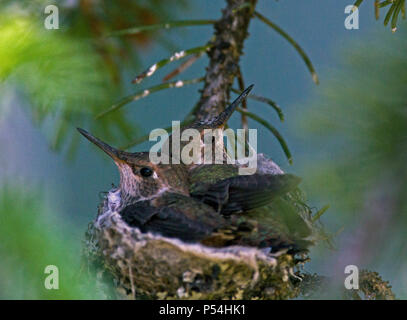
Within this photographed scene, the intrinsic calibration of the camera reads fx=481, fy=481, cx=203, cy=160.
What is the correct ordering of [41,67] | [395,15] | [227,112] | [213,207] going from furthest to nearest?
[227,112], [213,207], [395,15], [41,67]

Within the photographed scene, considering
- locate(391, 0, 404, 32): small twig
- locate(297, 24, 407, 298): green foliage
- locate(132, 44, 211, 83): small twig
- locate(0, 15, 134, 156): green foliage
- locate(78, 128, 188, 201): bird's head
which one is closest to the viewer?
locate(0, 15, 134, 156): green foliage

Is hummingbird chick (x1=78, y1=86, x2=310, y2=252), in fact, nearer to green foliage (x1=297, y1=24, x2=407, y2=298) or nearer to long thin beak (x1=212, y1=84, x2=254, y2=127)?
long thin beak (x1=212, y1=84, x2=254, y2=127)

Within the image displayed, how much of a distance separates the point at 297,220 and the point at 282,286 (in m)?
0.18

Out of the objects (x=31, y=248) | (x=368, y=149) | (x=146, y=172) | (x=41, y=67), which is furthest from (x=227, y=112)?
(x=31, y=248)

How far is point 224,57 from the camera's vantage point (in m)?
1.34

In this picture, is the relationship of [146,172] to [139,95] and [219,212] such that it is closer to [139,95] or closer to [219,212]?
[139,95]

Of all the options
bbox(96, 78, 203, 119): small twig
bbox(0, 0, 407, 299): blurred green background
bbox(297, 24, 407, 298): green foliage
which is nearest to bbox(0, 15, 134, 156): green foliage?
bbox(0, 0, 407, 299): blurred green background

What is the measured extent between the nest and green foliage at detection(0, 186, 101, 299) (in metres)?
0.56

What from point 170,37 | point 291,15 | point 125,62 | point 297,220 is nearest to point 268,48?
point 291,15

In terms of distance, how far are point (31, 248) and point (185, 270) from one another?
647 mm

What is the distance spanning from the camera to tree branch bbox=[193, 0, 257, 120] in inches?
52.2

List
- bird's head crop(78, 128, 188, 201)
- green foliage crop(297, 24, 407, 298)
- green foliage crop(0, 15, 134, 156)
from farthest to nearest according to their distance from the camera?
bird's head crop(78, 128, 188, 201), green foliage crop(297, 24, 407, 298), green foliage crop(0, 15, 134, 156)

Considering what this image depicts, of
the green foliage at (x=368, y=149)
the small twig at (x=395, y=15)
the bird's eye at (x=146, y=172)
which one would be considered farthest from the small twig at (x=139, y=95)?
the small twig at (x=395, y=15)
